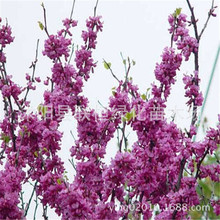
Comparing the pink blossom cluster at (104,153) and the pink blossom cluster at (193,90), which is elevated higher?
the pink blossom cluster at (193,90)

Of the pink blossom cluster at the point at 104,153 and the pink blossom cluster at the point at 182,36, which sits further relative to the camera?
the pink blossom cluster at the point at 182,36

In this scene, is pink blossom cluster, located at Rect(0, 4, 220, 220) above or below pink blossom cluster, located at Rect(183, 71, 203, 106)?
below

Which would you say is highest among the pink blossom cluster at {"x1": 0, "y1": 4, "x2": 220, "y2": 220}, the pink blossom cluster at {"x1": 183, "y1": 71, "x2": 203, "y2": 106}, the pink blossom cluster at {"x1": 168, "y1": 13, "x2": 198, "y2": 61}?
the pink blossom cluster at {"x1": 168, "y1": 13, "x2": 198, "y2": 61}

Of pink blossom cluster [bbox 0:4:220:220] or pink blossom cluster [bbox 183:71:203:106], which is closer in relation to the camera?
pink blossom cluster [bbox 0:4:220:220]

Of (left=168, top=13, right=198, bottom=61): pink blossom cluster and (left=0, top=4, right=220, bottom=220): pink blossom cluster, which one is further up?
(left=168, top=13, right=198, bottom=61): pink blossom cluster

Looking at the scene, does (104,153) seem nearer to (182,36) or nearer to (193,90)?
(193,90)

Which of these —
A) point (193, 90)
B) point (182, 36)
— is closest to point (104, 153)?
point (193, 90)

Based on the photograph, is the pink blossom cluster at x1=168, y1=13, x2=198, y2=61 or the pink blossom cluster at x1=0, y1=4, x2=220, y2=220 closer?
the pink blossom cluster at x1=0, y1=4, x2=220, y2=220

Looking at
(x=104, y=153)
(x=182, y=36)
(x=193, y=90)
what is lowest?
(x=104, y=153)

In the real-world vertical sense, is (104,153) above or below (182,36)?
below

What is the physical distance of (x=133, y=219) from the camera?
1.88m

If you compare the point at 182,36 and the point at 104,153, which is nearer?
the point at 104,153

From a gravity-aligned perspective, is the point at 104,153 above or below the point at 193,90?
below

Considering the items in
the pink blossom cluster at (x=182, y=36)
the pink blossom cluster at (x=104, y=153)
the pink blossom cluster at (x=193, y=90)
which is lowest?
the pink blossom cluster at (x=104, y=153)
